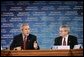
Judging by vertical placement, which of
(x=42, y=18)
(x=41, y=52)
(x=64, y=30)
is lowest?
(x=41, y=52)

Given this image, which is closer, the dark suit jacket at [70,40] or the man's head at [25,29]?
the dark suit jacket at [70,40]

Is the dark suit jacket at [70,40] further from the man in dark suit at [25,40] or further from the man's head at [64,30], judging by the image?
the man in dark suit at [25,40]

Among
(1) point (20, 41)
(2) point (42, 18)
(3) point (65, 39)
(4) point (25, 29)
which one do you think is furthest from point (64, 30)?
(1) point (20, 41)

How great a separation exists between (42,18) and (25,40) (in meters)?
0.70

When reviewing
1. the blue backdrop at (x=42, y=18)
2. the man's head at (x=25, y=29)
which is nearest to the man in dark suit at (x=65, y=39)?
the blue backdrop at (x=42, y=18)

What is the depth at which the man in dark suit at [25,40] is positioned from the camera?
6.16m

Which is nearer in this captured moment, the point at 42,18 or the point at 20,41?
the point at 20,41

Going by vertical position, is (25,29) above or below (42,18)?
below

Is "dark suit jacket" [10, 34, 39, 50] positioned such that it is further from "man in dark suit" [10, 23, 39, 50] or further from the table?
the table

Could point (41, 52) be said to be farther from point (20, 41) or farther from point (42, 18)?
point (42, 18)

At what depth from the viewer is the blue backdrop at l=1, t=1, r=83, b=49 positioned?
632 cm

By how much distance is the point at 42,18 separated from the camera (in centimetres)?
639

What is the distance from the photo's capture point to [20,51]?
18.3 feet

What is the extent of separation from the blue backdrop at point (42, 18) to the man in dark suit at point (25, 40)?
102mm
